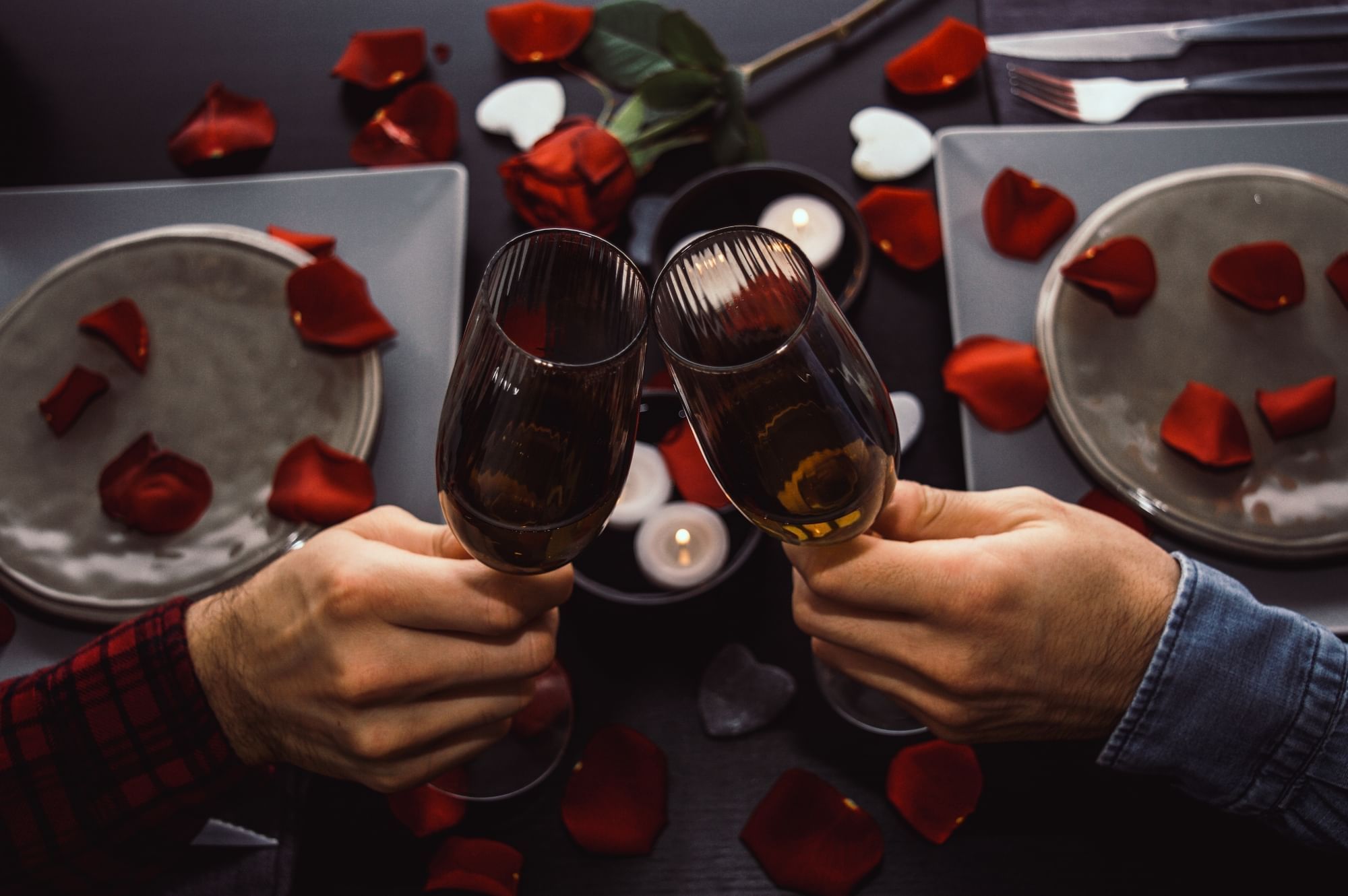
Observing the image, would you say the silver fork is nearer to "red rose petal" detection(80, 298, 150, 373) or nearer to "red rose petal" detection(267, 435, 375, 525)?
"red rose petal" detection(267, 435, 375, 525)

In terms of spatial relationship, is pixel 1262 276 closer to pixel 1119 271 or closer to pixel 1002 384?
pixel 1119 271

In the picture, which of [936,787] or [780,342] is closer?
[780,342]

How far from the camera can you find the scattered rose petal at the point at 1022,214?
2.83 ft


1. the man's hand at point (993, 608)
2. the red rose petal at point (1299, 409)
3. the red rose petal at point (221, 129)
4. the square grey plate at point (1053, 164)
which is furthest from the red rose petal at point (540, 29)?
the red rose petal at point (1299, 409)

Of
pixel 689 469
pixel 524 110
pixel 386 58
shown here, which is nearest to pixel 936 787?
pixel 689 469

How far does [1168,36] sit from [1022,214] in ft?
0.98

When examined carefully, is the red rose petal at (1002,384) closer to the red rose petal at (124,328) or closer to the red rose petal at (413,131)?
the red rose petal at (413,131)

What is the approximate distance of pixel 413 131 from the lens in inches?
39.1

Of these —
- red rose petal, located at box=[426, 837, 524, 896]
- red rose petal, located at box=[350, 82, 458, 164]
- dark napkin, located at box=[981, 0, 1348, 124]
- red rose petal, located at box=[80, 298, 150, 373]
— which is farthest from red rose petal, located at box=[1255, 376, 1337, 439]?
red rose petal, located at box=[80, 298, 150, 373]

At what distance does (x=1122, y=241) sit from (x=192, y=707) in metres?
0.84

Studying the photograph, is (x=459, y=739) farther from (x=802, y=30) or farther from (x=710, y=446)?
(x=802, y=30)

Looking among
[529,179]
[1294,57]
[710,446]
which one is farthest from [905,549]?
[1294,57]

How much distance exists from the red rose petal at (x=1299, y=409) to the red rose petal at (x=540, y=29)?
2.51ft

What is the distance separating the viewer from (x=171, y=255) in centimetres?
85
